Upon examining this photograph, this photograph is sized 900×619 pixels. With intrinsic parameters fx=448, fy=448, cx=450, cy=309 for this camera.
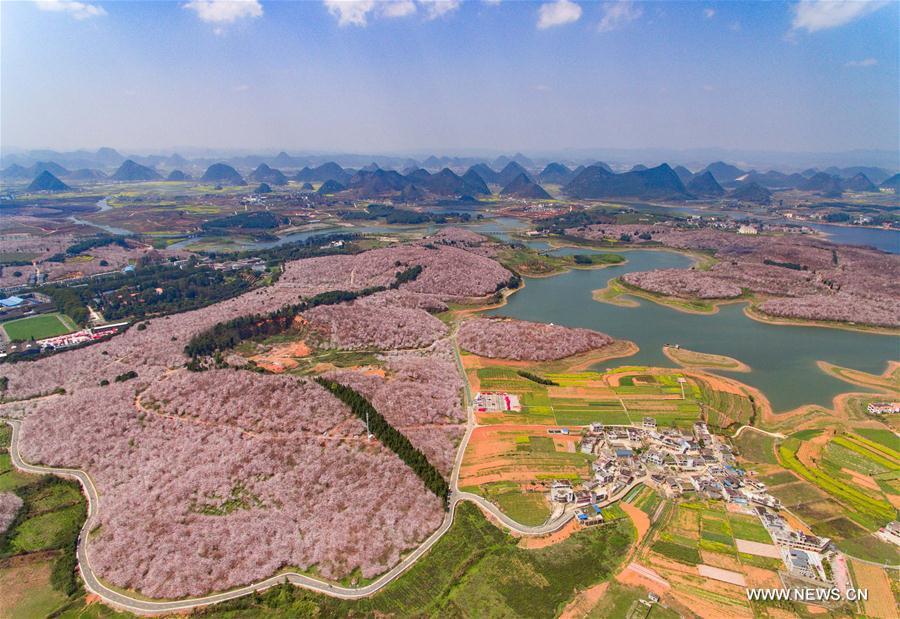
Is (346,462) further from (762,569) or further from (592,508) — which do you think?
(762,569)

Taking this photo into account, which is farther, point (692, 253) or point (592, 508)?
point (692, 253)

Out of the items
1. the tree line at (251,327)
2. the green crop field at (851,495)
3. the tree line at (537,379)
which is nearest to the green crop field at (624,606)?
the green crop field at (851,495)

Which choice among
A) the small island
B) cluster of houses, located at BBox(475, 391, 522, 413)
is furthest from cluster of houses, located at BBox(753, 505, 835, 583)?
the small island

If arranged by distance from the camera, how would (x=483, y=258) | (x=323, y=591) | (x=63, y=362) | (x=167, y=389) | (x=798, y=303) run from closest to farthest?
(x=323, y=591) → (x=167, y=389) → (x=63, y=362) → (x=798, y=303) → (x=483, y=258)

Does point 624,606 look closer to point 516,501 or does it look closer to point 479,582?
point 479,582

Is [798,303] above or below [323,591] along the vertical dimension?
above

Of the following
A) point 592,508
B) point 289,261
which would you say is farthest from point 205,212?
point 592,508

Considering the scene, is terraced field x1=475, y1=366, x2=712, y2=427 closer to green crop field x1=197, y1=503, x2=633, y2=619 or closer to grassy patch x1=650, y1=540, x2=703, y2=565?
green crop field x1=197, y1=503, x2=633, y2=619
